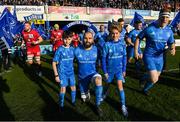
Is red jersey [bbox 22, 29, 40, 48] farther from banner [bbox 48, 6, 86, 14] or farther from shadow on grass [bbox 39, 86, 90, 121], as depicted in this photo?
banner [bbox 48, 6, 86, 14]

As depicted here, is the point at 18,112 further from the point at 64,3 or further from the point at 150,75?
the point at 64,3

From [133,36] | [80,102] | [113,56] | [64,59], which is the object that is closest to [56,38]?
[133,36]

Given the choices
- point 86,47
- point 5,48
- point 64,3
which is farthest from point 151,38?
point 64,3

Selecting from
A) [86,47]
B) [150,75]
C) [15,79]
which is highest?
[86,47]

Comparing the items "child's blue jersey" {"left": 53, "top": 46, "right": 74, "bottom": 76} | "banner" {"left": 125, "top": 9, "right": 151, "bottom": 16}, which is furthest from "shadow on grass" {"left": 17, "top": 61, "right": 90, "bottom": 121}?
"banner" {"left": 125, "top": 9, "right": 151, "bottom": 16}

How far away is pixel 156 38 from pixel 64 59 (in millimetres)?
2357

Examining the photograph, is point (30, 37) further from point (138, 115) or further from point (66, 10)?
point (66, 10)

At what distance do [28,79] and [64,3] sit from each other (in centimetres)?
3213

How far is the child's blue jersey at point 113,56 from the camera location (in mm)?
7426

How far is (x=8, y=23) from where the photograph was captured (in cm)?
1714

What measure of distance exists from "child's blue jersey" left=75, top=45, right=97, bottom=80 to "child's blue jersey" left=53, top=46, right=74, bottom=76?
0.80ft

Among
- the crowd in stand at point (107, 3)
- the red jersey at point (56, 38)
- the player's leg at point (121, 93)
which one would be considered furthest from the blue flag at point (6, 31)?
the crowd in stand at point (107, 3)

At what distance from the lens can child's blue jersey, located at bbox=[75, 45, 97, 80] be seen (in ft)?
24.6

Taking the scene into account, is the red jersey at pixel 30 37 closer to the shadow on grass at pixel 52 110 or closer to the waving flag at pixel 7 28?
the shadow on grass at pixel 52 110
